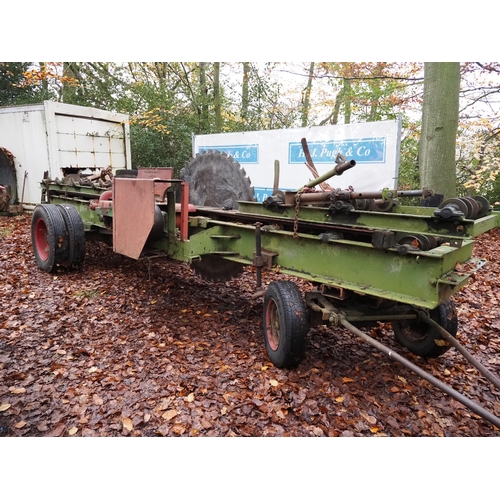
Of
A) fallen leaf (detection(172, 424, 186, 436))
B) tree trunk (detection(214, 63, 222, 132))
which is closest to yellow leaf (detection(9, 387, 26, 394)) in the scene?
fallen leaf (detection(172, 424, 186, 436))

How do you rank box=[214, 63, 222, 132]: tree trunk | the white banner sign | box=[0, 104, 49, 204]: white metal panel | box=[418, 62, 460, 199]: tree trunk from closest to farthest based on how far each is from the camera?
1. box=[418, 62, 460, 199]: tree trunk
2. the white banner sign
3. box=[0, 104, 49, 204]: white metal panel
4. box=[214, 63, 222, 132]: tree trunk

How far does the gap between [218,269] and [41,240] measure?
3.20m

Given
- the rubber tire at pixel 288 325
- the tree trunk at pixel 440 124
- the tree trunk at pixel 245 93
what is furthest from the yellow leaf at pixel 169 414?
the tree trunk at pixel 245 93

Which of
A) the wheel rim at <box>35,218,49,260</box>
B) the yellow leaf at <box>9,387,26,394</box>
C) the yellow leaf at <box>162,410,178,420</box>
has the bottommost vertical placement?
the yellow leaf at <box>162,410,178,420</box>

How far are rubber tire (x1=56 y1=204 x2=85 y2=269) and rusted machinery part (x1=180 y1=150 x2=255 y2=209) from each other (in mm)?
1793

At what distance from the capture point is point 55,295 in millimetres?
5434

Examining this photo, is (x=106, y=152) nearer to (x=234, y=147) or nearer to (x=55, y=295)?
(x=234, y=147)

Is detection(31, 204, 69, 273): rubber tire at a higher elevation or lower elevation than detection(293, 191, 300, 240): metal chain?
lower

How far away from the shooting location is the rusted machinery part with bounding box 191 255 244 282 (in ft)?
18.4

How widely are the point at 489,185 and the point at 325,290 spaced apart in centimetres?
995

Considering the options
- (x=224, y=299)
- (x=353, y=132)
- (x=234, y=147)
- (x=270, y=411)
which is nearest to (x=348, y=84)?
(x=234, y=147)

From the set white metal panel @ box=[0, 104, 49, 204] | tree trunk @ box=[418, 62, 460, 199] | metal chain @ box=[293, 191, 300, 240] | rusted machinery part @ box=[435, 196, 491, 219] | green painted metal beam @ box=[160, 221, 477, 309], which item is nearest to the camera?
green painted metal beam @ box=[160, 221, 477, 309]

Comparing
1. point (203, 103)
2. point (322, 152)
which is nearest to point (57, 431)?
point (322, 152)

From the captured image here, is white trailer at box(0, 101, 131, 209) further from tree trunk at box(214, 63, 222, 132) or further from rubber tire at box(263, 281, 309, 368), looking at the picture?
rubber tire at box(263, 281, 309, 368)
